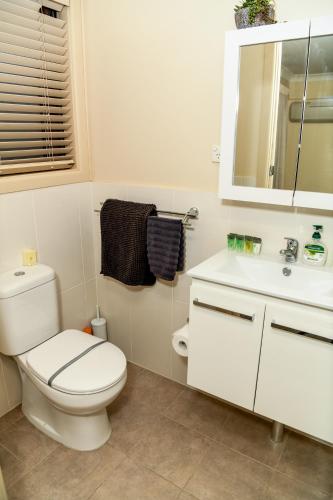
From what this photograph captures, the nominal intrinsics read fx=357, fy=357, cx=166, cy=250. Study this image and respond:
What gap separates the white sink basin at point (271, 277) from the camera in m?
1.33

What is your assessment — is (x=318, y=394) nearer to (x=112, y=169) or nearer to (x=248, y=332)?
(x=248, y=332)

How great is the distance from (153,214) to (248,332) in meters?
0.83

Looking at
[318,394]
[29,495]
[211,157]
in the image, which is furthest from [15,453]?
[211,157]

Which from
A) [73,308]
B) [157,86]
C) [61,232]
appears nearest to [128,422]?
[73,308]

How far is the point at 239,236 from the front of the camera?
5.67ft

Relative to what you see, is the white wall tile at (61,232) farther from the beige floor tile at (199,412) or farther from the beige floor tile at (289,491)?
the beige floor tile at (289,491)

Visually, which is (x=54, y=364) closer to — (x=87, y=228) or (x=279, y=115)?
(x=87, y=228)

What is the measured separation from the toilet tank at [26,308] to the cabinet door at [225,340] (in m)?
0.75

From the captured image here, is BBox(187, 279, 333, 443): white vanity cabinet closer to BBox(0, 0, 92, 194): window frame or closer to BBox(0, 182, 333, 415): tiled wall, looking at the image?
BBox(0, 182, 333, 415): tiled wall

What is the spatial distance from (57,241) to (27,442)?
3.43 ft

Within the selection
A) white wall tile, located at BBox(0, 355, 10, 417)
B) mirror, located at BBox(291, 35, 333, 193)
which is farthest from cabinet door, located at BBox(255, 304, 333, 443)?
white wall tile, located at BBox(0, 355, 10, 417)

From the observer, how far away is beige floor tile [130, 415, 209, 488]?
1619 mm

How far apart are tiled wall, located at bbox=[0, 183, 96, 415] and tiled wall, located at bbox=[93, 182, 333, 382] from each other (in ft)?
0.29

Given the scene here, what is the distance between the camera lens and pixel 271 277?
1619 mm
